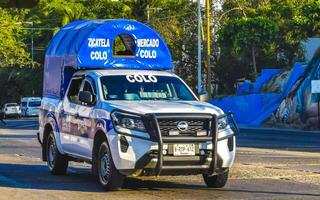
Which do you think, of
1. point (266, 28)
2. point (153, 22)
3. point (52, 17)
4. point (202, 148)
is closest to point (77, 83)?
point (202, 148)

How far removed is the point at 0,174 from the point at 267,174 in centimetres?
529

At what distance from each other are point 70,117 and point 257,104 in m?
30.7

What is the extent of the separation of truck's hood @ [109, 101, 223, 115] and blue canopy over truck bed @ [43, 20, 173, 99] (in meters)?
1.83

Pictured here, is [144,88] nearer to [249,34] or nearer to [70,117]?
[70,117]

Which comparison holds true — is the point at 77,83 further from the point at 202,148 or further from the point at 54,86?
the point at 202,148

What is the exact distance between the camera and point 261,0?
2244 inches

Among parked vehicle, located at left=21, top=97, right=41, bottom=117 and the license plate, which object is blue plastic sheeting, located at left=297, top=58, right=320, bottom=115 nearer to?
the license plate

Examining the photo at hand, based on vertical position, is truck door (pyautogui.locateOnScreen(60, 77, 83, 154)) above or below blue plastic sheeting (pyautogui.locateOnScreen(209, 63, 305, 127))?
above

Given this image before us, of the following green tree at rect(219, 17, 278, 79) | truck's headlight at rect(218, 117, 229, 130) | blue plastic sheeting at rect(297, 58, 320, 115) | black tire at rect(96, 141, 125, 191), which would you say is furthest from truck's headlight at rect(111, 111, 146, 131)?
green tree at rect(219, 17, 278, 79)

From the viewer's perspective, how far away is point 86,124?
39.0 feet

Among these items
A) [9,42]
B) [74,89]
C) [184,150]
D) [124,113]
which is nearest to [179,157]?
[184,150]

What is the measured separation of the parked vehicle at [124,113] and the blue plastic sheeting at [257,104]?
2576 cm

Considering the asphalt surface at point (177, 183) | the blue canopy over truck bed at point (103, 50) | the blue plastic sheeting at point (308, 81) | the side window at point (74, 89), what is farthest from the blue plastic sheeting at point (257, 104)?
the side window at point (74, 89)

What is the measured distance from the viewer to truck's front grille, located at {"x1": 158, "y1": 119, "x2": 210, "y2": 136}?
34.6ft
